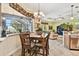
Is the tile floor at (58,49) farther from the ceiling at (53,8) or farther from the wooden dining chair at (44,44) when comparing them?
the ceiling at (53,8)

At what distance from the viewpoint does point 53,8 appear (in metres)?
2.56

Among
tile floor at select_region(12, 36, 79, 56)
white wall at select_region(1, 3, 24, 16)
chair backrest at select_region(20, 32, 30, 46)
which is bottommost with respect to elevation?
tile floor at select_region(12, 36, 79, 56)

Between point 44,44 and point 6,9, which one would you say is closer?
point 6,9

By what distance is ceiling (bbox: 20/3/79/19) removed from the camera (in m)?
2.55

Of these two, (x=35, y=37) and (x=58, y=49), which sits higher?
(x=35, y=37)

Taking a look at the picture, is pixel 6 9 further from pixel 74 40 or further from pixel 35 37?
pixel 74 40

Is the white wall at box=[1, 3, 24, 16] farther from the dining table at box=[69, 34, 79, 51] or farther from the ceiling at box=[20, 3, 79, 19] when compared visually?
the dining table at box=[69, 34, 79, 51]

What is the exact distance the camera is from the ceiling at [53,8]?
2.55 metres

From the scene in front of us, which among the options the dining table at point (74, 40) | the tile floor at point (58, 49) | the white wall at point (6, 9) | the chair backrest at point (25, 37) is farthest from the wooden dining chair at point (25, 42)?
the dining table at point (74, 40)

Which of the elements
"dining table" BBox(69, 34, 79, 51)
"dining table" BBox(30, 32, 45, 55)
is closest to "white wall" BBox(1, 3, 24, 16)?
"dining table" BBox(30, 32, 45, 55)

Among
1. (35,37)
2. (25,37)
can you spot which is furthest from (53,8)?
(25,37)

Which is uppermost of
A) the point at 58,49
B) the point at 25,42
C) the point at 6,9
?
the point at 6,9

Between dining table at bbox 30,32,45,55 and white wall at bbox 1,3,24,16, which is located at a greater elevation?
white wall at bbox 1,3,24,16

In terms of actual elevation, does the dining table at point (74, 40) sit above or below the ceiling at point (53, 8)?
below
